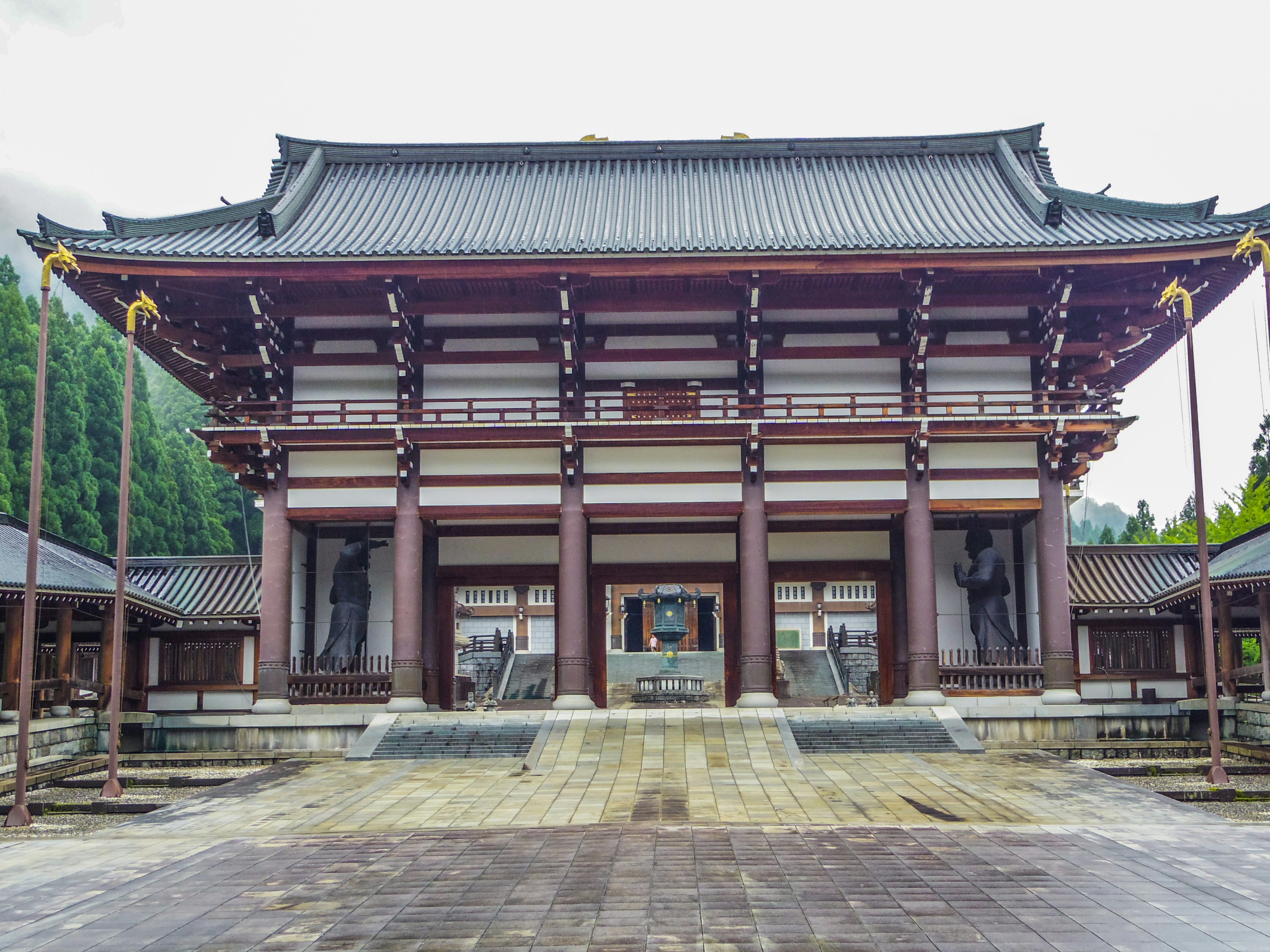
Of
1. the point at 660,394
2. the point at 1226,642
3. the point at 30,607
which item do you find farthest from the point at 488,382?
the point at 1226,642

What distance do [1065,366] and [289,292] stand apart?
17.1 meters

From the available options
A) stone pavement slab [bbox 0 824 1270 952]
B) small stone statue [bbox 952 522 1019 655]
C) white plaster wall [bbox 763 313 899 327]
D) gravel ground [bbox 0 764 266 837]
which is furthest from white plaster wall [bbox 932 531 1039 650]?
gravel ground [bbox 0 764 266 837]

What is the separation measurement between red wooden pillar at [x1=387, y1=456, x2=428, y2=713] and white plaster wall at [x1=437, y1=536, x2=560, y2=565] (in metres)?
2.53

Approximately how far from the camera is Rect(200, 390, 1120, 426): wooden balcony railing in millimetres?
21234

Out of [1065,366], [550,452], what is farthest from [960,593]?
[550,452]

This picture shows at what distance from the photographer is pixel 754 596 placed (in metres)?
21.1

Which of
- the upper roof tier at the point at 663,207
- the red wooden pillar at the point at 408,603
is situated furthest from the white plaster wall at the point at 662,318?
the red wooden pillar at the point at 408,603

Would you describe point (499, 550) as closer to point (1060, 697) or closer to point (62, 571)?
point (62, 571)

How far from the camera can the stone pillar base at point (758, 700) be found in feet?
67.6

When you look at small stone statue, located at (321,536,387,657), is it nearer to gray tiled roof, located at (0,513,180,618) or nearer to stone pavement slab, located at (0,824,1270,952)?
gray tiled roof, located at (0,513,180,618)

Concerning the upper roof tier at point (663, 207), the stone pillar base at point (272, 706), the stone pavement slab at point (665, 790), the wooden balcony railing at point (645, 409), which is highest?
the upper roof tier at point (663, 207)

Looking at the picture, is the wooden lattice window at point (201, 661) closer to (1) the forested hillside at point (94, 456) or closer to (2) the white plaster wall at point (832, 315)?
(2) the white plaster wall at point (832, 315)

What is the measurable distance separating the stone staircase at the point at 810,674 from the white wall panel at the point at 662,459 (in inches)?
412

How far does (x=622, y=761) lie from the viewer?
17109mm
